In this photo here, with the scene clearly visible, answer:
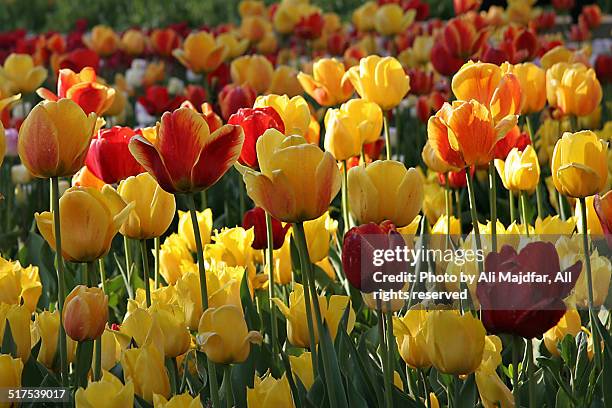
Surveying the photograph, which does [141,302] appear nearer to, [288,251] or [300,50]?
[288,251]

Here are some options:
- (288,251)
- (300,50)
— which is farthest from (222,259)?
(300,50)

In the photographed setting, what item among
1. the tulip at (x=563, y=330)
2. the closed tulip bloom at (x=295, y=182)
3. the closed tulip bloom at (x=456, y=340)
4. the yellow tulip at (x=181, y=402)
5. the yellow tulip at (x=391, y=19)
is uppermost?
the closed tulip bloom at (x=295, y=182)

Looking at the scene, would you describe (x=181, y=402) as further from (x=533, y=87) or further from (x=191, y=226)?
(x=533, y=87)

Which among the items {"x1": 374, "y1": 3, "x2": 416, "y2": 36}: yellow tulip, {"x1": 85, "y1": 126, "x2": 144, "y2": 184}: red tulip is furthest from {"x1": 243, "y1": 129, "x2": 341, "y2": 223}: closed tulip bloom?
{"x1": 374, "y1": 3, "x2": 416, "y2": 36}: yellow tulip

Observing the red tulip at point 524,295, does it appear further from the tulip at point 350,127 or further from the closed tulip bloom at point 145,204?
the tulip at point 350,127

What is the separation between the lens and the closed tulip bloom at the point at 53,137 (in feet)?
5.55

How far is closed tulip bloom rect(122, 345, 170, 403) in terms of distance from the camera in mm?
1583

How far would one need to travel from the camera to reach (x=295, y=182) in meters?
1.48

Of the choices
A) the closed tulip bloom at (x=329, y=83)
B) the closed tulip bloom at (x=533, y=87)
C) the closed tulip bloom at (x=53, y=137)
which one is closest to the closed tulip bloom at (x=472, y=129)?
the closed tulip bloom at (x=53, y=137)

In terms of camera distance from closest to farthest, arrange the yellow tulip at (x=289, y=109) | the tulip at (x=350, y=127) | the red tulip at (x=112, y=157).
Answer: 1. the red tulip at (x=112, y=157)
2. the yellow tulip at (x=289, y=109)
3. the tulip at (x=350, y=127)

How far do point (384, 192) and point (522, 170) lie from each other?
0.70 metres

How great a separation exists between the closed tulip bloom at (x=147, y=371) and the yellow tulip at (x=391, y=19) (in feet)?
12.9

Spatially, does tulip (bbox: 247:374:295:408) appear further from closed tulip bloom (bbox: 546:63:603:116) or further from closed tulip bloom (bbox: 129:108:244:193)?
closed tulip bloom (bbox: 546:63:603:116)

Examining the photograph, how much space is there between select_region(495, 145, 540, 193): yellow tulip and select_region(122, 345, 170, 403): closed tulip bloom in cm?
95
